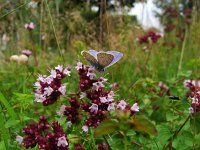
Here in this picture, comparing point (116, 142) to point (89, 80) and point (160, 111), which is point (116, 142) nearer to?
point (89, 80)

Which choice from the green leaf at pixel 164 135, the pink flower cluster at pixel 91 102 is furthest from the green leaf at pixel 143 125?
the green leaf at pixel 164 135

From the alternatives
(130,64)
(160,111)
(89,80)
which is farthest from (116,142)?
(130,64)

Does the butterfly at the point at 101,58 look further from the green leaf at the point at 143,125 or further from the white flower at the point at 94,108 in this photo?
the green leaf at the point at 143,125

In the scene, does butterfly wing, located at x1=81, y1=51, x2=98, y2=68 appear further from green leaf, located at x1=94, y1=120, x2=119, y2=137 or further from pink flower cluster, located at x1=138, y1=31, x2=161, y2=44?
pink flower cluster, located at x1=138, y1=31, x2=161, y2=44

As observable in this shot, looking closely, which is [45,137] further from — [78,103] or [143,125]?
[143,125]

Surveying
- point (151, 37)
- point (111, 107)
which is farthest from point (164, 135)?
point (151, 37)

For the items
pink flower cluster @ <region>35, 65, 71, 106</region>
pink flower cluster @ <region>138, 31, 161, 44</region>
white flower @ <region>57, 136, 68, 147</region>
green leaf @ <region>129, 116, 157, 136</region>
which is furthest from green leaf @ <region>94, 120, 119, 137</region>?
pink flower cluster @ <region>138, 31, 161, 44</region>
